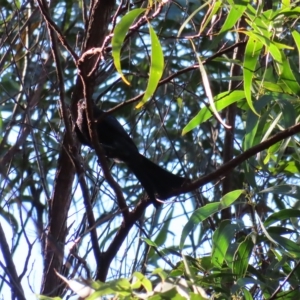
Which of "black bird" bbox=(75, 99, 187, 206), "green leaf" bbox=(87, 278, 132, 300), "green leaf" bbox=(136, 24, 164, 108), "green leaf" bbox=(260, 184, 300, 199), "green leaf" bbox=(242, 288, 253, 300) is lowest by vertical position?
"green leaf" bbox=(87, 278, 132, 300)

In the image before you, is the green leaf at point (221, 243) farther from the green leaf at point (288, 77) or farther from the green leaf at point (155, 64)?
the green leaf at point (155, 64)

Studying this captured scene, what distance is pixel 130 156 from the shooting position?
2551mm

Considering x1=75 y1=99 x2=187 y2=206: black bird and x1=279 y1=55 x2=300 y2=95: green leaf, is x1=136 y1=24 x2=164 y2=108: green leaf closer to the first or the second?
x1=279 y1=55 x2=300 y2=95: green leaf

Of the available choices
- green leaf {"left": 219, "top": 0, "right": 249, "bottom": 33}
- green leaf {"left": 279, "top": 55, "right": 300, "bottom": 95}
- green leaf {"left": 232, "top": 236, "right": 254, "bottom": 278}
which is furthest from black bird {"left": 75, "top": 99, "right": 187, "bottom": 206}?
green leaf {"left": 219, "top": 0, "right": 249, "bottom": 33}

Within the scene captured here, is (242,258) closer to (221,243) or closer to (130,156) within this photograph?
(221,243)

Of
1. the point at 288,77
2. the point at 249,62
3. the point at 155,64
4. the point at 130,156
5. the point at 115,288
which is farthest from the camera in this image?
the point at 130,156

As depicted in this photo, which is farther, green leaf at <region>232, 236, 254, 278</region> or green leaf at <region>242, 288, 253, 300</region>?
green leaf at <region>232, 236, 254, 278</region>

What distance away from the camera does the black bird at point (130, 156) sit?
2.22m

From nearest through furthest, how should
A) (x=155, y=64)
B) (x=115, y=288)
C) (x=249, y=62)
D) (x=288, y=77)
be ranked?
1. (x=115, y=288)
2. (x=155, y=64)
3. (x=249, y=62)
4. (x=288, y=77)

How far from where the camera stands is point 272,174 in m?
2.15

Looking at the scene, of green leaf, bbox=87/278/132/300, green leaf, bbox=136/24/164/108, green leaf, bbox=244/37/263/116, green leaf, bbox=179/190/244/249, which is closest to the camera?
green leaf, bbox=87/278/132/300

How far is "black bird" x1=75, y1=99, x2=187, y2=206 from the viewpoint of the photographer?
2.22 meters

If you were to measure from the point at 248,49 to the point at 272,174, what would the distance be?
0.51 meters

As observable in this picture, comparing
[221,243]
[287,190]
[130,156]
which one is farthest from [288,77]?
[130,156]
